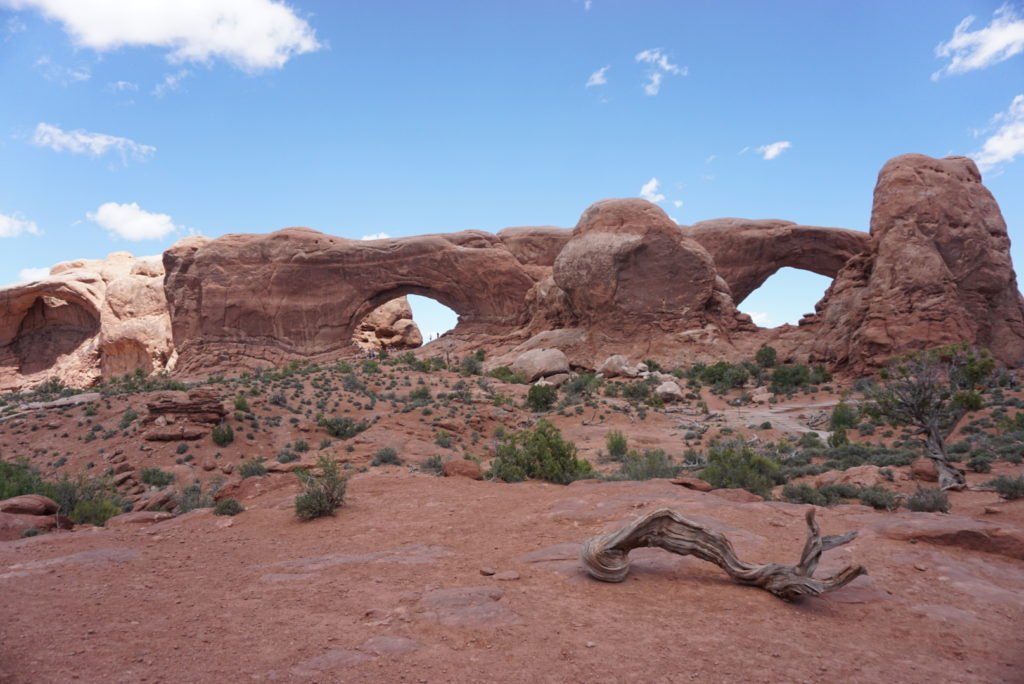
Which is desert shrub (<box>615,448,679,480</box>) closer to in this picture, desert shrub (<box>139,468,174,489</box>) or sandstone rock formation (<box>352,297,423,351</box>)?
desert shrub (<box>139,468,174,489</box>)

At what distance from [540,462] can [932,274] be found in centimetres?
1969

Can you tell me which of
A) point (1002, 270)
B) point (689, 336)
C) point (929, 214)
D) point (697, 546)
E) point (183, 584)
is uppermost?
point (929, 214)

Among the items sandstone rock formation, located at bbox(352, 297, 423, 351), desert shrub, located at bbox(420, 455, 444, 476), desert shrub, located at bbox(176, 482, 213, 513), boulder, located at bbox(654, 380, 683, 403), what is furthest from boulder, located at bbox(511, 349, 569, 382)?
desert shrub, located at bbox(176, 482, 213, 513)

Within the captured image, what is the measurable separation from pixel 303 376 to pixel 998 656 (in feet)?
79.5

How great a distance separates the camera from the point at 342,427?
17.8 meters

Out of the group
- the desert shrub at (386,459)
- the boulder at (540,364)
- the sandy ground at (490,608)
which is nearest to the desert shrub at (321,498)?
the sandy ground at (490,608)

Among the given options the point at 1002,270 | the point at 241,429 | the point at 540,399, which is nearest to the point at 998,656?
the point at 241,429

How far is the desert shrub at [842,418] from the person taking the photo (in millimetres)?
17984

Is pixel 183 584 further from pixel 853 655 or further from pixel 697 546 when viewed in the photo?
pixel 853 655

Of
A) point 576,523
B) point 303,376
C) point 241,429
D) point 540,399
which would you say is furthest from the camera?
→ point 303,376

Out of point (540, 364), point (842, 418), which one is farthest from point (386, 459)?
point (540, 364)

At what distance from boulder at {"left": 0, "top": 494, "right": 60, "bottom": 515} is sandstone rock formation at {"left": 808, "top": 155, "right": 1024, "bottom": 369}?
24012 millimetres

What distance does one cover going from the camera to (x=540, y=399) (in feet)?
75.2

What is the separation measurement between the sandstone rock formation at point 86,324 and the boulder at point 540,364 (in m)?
22.9
